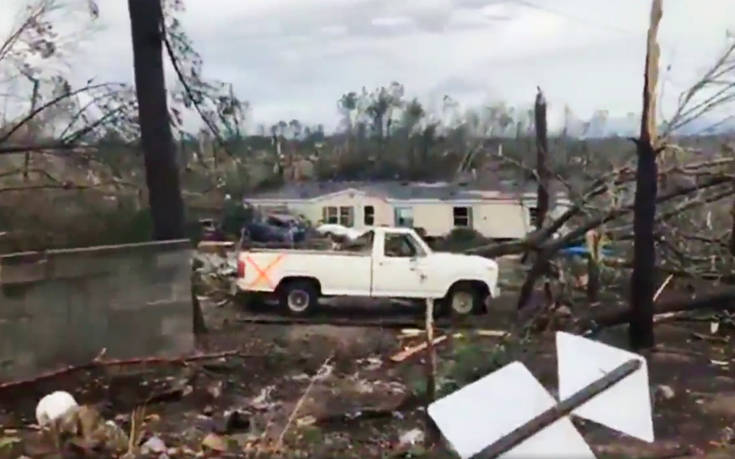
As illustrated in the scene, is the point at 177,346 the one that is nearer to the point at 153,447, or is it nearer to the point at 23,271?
the point at 23,271

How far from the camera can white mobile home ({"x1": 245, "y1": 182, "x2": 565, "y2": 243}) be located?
694 inches

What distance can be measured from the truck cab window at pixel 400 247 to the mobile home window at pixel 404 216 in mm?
4819

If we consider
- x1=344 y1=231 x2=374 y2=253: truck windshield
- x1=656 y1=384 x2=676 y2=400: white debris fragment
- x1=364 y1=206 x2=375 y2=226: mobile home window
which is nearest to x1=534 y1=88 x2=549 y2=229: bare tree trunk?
x1=344 y1=231 x2=374 y2=253: truck windshield

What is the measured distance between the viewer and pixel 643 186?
9.25m

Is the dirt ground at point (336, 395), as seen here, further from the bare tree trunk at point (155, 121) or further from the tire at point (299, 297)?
the tire at point (299, 297)

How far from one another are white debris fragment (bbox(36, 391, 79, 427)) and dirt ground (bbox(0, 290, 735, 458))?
0.14m

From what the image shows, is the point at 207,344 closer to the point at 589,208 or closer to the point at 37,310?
the point at 37,310

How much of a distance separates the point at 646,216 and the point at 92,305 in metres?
5.51

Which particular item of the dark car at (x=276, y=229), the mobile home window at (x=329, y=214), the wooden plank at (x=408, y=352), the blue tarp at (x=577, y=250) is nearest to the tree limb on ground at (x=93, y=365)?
the wooden plank at (x=408, y=352)

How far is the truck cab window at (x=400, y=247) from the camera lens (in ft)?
45.6

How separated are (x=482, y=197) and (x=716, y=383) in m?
10.1

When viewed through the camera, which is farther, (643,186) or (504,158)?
(504,158)

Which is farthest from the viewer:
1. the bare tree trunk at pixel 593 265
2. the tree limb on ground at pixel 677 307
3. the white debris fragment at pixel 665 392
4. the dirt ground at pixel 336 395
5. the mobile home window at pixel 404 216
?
the mobile home window at pixel 404 216

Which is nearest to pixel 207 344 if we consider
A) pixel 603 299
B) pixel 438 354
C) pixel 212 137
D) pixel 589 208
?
pixel 438 354
